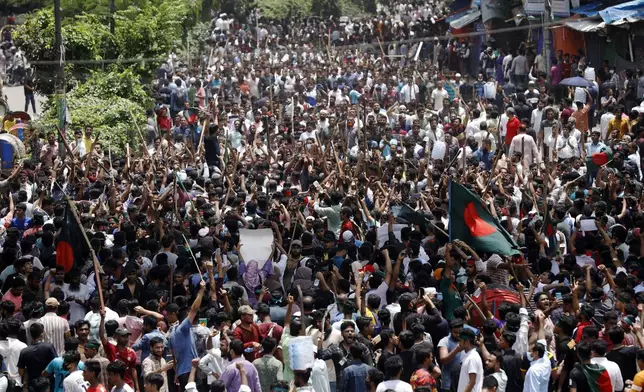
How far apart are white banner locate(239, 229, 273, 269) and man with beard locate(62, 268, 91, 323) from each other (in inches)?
65.9

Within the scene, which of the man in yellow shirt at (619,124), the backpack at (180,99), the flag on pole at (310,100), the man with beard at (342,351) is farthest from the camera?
the flag on pole at (310,100)

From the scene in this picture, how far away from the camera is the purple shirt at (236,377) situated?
10.1 metres

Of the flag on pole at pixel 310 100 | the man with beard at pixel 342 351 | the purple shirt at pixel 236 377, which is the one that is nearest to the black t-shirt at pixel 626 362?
the man with beard at pixel 342 351

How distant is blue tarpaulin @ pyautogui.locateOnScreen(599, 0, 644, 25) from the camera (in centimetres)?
2383

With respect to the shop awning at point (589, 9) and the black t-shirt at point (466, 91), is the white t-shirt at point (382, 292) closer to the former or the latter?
the black t-shirt at point (466, 91)

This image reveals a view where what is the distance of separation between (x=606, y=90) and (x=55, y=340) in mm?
14001

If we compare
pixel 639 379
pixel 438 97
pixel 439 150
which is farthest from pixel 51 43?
pixel 639 379

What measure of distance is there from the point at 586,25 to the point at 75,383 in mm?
17818

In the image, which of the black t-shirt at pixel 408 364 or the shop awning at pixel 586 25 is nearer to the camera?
the black t-shirt at pixel 408 364

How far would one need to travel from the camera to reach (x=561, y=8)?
27.5 meters

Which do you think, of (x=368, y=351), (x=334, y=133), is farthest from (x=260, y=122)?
(x=368, y=351)

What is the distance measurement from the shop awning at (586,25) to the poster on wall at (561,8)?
1074 mm

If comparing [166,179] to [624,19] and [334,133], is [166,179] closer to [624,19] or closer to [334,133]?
[334,133]

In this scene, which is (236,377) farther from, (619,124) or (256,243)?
(619,124)
